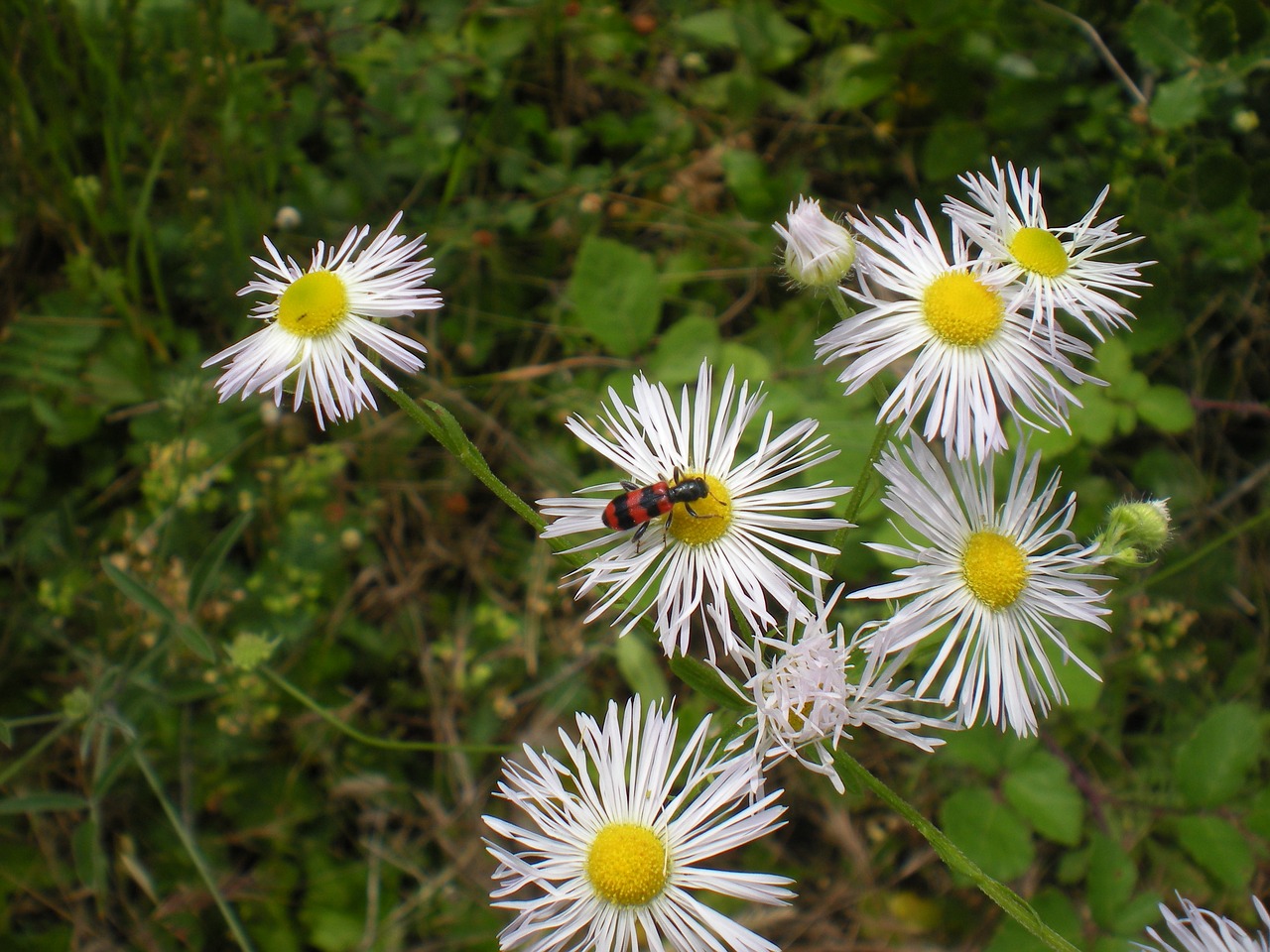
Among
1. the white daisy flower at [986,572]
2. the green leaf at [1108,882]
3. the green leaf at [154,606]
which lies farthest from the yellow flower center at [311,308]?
the green leaf at [1108,882]

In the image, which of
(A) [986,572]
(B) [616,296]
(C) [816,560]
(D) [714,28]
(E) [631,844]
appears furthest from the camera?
(D) [714,28]

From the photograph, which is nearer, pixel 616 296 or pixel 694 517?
pixel 694 517

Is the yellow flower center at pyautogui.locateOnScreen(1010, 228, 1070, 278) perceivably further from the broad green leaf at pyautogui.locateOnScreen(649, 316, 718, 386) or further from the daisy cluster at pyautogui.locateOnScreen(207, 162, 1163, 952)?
the broad green leaf at pyautogui.locateOnScreen(649, 316, 718, 386)

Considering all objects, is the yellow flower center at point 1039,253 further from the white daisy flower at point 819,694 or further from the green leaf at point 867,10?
the green leaf at point 867,10

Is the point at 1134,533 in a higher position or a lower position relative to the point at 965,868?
higher

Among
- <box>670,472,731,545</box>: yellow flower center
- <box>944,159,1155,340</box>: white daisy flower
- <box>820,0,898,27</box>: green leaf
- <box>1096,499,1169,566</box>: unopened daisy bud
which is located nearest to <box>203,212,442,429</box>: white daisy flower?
<box>670,472,731,545</box>: yellow flower center

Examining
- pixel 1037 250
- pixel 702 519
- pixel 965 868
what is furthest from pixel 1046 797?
pixel 1037 250

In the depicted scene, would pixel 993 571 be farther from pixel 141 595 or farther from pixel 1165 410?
pixel 141 595
